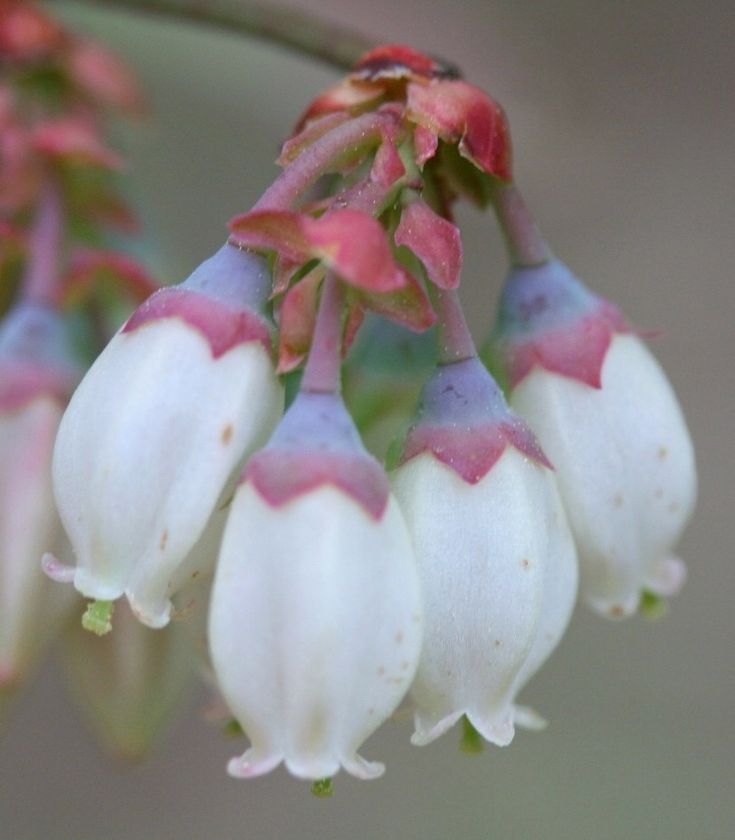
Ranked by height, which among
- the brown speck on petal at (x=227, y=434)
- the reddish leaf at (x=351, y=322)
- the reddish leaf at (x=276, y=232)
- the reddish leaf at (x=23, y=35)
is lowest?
the reddish leaf at (x=23, y=35)

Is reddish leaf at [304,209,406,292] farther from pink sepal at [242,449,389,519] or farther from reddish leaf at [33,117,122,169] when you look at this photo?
reddish leaf at [33,117,122,169]

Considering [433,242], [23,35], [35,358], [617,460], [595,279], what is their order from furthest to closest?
[595,279] → [23,35] → [35,358] → [617,460] → [433,242]

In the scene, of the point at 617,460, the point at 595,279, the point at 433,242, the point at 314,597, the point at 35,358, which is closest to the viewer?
the point at 314,597

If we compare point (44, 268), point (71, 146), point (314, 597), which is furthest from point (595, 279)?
point (314, 597)

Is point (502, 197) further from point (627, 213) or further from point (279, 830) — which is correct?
point (279, 830)

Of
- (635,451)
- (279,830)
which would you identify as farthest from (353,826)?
(635,451)

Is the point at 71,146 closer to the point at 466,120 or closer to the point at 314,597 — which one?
the point at 466,120

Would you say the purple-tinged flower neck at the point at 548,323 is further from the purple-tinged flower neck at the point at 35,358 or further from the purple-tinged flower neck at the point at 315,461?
the purple-tinged flower neck at the point at 35,358

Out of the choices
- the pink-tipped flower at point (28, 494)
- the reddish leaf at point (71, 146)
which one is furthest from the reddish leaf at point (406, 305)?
the reddish leaf at point (71, 146)
